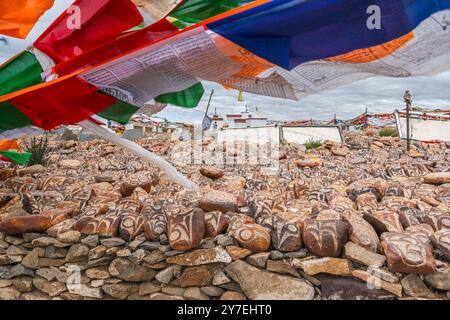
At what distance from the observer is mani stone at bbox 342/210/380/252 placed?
5.55 feet

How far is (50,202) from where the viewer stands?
9.09 ft

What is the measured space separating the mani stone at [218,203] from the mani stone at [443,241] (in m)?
1.26

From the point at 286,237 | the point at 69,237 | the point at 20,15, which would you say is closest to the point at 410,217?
the point at 286,237

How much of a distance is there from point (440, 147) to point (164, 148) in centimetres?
851

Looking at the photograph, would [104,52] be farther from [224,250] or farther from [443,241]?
[443,241]

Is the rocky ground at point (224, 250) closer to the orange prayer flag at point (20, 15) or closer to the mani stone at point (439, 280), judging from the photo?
the mani stone at point (439, 280)

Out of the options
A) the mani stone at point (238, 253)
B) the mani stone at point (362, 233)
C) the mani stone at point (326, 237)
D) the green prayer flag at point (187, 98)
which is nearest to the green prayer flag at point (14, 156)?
the green prayer flag at point (187, 98)

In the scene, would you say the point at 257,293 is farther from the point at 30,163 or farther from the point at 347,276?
the point at 30,163

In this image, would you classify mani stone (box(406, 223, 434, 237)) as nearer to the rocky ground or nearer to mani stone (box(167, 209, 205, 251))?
the rocky ground

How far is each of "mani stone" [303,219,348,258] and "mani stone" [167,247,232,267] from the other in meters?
0.48

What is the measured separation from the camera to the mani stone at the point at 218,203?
7.38 ft

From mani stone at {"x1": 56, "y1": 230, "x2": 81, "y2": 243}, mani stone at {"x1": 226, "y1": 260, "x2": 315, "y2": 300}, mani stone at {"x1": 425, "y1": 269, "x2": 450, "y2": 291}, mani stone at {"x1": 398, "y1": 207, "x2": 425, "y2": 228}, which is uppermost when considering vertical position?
mani stone at {"x1": 398, "y1": 207, "x2": 425, "y2": 228}

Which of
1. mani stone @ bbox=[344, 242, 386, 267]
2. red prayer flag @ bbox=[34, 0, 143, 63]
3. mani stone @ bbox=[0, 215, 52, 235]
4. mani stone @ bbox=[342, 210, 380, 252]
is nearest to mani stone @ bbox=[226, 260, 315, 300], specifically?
mani stone @ bbox=[344, 242, 386, 267]

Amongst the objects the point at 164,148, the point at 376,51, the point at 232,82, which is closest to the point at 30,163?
the point at 164,148
